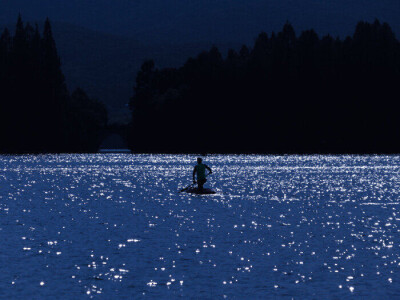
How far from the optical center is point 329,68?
195750mm

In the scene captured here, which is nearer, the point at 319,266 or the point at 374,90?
the point at 319,266

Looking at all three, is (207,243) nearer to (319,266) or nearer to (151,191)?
(319,266)

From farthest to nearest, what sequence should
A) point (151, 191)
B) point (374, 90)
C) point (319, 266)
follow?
point (374, 90) < point (151, 191) < point (319, 266)

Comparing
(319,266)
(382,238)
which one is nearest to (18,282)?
(319,266)

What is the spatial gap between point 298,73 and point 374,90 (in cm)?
1788

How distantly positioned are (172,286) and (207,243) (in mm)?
9639

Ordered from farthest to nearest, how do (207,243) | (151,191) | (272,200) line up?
1. (151,191)
2. (272,200)
3. (207,243)

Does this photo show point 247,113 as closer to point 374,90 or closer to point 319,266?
point 374,90

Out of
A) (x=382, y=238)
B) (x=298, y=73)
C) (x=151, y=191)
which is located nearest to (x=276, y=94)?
(x=298, y=73)

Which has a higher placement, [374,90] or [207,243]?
[374,90]

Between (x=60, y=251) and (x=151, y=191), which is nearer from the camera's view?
(x=60, y=251)

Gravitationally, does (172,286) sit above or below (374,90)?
below

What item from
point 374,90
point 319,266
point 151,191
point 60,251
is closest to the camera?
point 319,266

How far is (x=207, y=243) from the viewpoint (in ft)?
110
